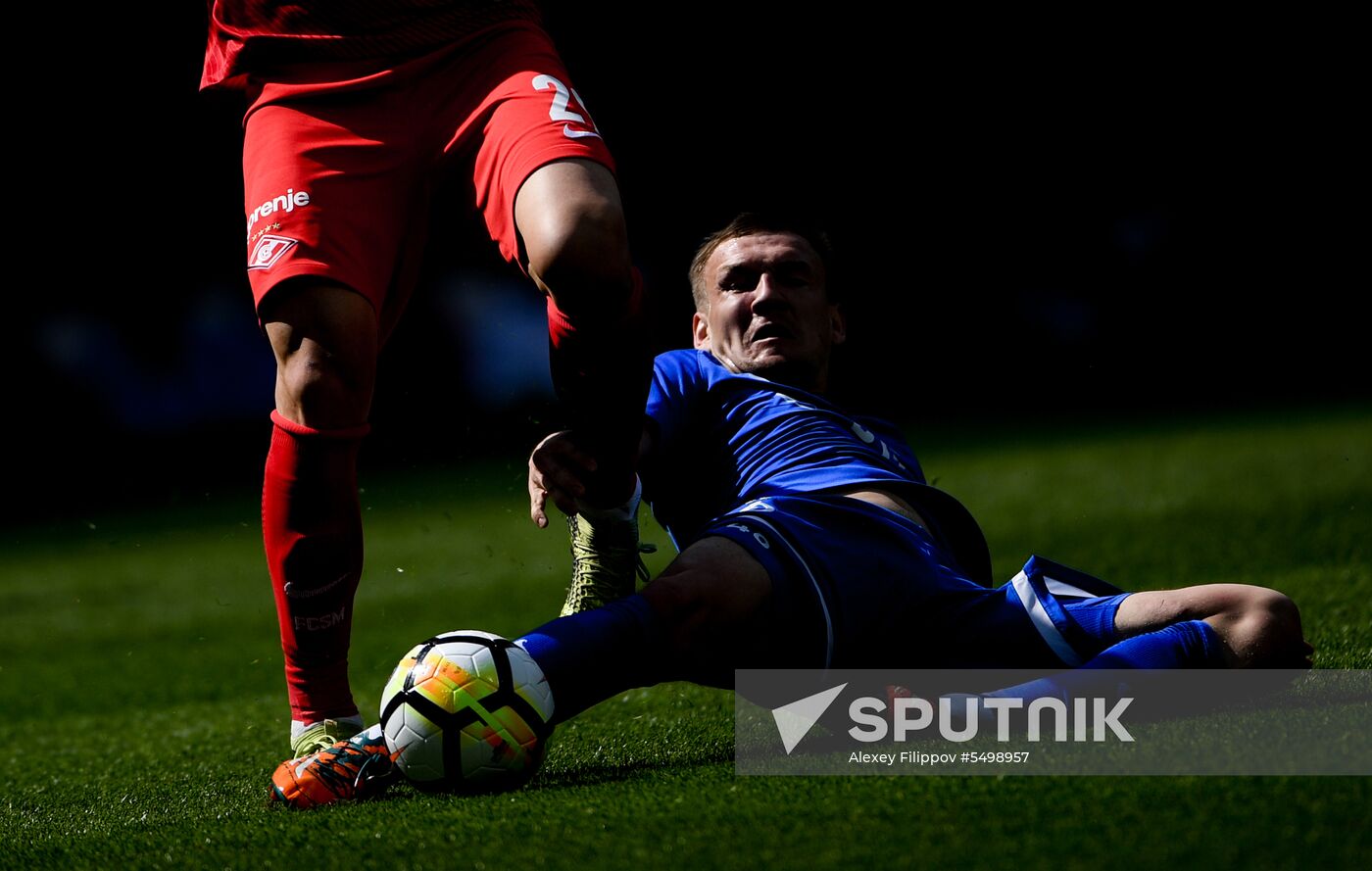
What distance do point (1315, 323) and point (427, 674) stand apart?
40.4 feet

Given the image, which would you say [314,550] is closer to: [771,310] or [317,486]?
[317,486]

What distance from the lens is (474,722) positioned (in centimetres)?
189

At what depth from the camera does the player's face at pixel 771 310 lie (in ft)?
9.58

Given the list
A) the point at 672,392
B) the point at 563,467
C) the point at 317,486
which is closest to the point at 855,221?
the point at 672,392

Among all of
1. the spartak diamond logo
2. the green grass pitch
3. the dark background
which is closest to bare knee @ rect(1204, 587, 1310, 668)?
the green grass pitch

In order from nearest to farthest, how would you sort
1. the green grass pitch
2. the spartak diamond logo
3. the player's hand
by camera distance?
the green grass pitch
the spartak diamond logo
the player's hand

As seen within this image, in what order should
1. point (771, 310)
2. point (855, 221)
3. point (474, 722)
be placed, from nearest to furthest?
1. point (474, 722)
2. point (771, 310)
3. point (855, 221)

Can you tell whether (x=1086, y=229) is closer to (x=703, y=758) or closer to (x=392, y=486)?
(x=392, y=486)

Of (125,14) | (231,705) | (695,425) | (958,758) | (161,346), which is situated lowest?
(231,705)

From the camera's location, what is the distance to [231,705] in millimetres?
3627

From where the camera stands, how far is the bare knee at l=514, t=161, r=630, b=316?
205cm

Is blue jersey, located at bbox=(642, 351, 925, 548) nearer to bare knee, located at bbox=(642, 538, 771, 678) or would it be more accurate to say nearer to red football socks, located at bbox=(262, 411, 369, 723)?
bare knee, located at bbox=(642, 538, 771, 678)

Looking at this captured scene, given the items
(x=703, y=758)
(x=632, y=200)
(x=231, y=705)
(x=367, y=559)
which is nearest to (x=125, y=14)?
(x=632, y=200)

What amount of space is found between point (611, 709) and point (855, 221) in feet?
30.9
